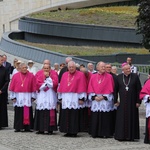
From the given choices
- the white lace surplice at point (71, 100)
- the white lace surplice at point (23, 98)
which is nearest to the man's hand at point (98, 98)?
the white lace surplice at point (71, 100)

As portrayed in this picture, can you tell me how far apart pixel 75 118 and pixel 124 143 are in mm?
1788

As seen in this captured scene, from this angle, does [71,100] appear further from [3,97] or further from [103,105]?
[3,97]

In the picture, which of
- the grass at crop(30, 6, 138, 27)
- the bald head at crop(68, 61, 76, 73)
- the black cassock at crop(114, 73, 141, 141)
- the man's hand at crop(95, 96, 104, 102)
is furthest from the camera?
the grass at crop(30, 6, 138, 27)

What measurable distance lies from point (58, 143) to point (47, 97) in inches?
89.3

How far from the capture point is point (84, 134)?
16938mm

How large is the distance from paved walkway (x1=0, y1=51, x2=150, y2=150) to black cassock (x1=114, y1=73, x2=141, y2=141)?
0.90 ft

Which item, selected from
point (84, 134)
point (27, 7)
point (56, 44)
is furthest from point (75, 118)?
point (27, 7)

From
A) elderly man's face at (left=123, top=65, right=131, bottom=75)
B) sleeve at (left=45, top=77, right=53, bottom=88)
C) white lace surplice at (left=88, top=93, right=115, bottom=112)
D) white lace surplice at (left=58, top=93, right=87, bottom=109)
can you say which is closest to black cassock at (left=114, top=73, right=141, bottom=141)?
elderly man's face at (left=123, top=65, right=131, bottom=75)

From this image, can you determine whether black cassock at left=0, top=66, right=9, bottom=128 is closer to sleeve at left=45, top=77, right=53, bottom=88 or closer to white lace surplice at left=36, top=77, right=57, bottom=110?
white lace surplice at left=36, top=77, right=57, bottom=110

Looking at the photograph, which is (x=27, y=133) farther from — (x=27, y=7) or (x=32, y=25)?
(x=27, y=7)

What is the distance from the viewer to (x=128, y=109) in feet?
51.9

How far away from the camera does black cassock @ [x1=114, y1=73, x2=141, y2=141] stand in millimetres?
15648

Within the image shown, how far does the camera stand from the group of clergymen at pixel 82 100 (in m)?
15.9

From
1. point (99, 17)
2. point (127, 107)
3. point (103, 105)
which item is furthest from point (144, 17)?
point (99, 17)
